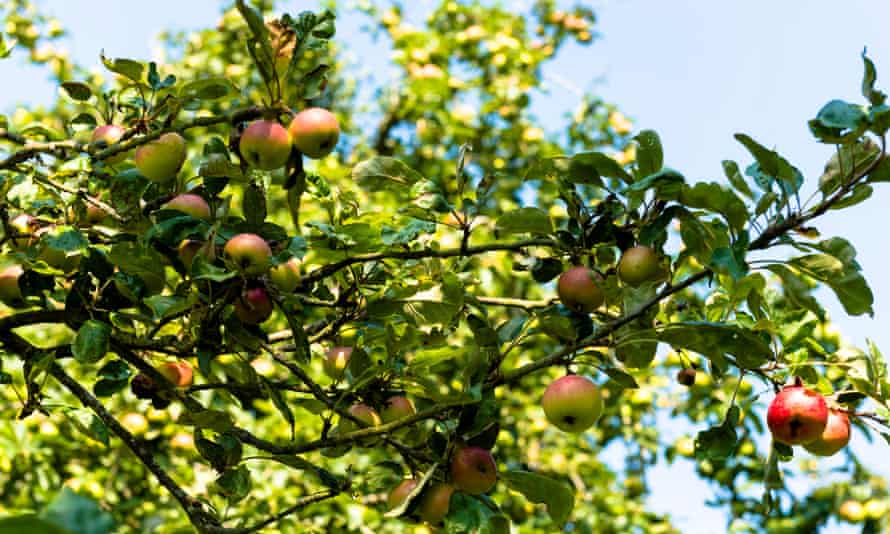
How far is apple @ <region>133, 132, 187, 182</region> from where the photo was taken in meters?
1.50

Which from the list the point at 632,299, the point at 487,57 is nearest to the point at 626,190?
the point at 632,299

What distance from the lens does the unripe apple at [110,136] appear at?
1.66m

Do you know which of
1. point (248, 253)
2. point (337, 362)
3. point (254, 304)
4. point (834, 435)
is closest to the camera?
point (248, 253)

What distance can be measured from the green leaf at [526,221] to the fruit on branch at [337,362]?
393 millimetres

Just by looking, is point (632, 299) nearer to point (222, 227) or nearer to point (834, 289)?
point (834, 289)

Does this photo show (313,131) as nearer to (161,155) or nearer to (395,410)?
(161,155)

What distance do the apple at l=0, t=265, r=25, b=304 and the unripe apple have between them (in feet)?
0.93

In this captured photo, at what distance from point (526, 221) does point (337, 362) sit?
18.1 inches

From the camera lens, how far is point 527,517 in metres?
4.75

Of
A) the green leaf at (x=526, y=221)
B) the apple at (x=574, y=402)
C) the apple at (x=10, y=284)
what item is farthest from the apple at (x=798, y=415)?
the apple at (x=10, y=284)

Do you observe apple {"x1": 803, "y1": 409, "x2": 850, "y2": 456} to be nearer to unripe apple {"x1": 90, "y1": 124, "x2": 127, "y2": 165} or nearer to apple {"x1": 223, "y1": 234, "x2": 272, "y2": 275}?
apple {"x1": 223, "y1": 234, "x2": 272, "y2": 275}

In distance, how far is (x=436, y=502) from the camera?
56.7 inches

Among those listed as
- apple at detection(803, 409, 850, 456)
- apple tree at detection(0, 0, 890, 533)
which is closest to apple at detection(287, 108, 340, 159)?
apple tree at detection(0, 0, 890, 533)

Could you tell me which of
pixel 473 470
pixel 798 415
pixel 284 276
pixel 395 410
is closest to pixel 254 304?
pixel 284 276
